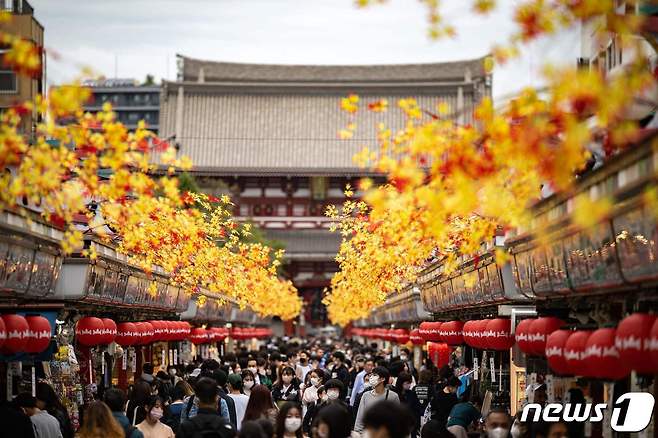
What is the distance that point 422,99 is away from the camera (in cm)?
8269

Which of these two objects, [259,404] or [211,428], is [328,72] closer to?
[259,404]

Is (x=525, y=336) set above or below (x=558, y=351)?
above

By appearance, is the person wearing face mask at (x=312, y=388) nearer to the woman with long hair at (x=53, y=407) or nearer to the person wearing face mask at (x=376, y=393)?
the person wearing face mask at (x=376, y=393)

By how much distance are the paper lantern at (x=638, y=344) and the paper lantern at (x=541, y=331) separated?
4467 millimetres

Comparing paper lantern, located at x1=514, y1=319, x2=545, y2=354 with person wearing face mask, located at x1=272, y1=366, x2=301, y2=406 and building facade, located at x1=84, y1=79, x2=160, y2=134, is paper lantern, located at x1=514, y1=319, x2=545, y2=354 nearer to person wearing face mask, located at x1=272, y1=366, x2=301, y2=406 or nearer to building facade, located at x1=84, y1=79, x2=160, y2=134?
person wearing face mask, located at x1=272, y1=366, x2=301, y2=406

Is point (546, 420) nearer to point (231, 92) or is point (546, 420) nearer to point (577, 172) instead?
point (577, 172)

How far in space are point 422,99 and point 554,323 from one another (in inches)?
2666

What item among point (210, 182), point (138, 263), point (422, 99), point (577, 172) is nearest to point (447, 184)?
point (577, 172)

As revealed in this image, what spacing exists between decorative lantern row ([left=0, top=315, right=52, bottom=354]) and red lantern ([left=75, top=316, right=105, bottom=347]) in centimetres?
450

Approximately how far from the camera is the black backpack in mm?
12156

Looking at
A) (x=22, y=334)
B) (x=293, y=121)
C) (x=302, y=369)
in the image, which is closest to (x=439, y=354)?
(x=302, y=369)

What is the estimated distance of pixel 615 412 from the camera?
1377 cm

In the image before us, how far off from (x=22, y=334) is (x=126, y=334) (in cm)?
974

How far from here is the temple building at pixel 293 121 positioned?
7625 cm
